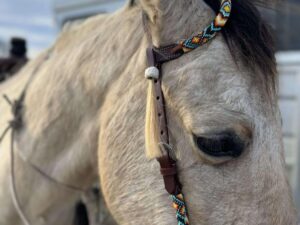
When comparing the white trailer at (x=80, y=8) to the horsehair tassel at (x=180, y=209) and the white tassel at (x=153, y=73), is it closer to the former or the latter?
the white tassel at (x=153, y=73)

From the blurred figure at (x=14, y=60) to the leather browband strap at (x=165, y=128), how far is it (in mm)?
1988

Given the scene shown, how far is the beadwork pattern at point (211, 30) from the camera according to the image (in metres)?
1.32

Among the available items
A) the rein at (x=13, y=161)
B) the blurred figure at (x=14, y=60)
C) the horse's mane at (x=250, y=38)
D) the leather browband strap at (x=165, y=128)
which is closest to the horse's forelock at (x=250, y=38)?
the horse's mane at (x=250, y=38)

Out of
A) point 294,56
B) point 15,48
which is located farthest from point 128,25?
point 294,56

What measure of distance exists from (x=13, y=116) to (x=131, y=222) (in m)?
0.88

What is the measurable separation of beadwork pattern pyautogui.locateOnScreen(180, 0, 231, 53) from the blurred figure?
206 cm

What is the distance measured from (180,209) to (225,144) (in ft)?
0.78

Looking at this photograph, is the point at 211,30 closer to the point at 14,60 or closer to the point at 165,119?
the point at 165,119

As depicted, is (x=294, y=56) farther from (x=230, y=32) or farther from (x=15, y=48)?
(x=230, y=32)

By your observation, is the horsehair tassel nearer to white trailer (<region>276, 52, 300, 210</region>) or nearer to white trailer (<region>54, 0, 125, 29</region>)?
white trailer (<region>276, 52, 300, 210</region>)

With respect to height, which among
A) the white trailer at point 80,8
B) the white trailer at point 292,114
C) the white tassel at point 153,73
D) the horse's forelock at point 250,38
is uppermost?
the horse's forelock at point 250,38

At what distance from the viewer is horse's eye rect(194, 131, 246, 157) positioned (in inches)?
48.6

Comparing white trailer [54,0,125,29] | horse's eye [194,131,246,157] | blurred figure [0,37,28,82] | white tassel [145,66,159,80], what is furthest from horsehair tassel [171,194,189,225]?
white trailer [54,0,125,29]

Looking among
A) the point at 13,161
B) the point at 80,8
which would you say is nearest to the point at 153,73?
the point at 13,161
